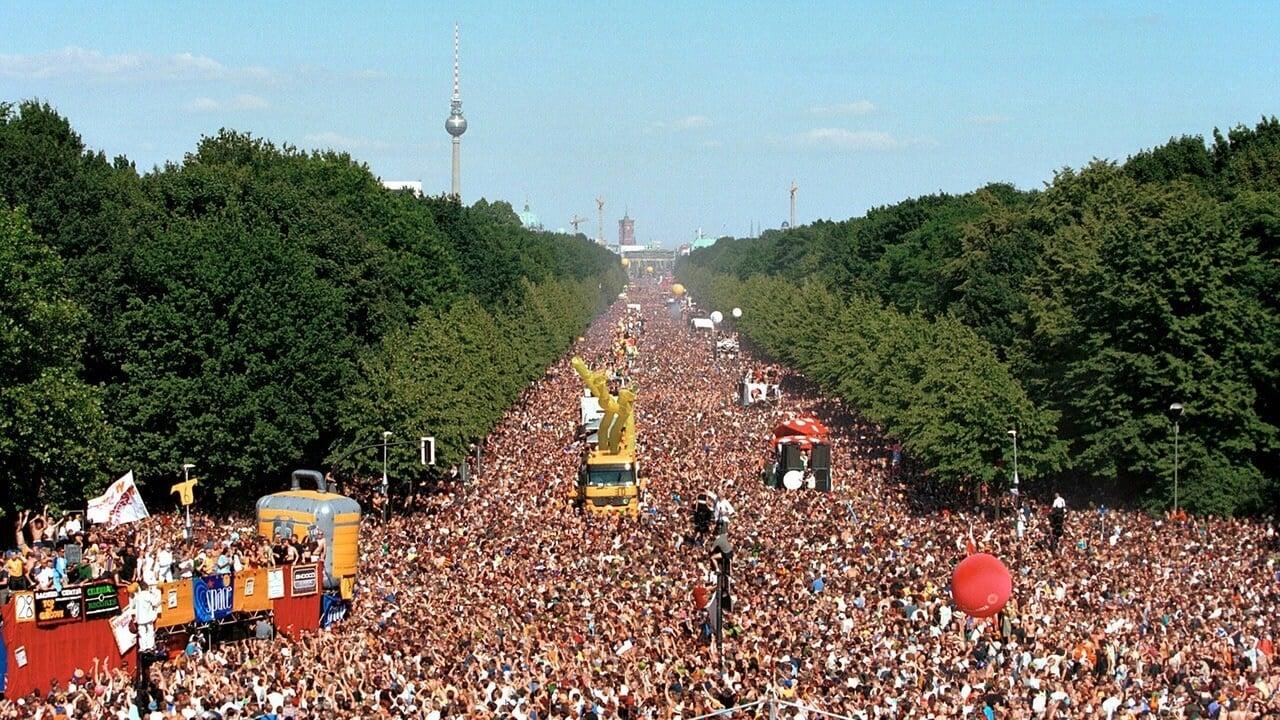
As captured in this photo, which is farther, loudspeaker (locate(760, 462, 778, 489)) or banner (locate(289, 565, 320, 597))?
loudspeaker (locate(760, 462, 778, 489))

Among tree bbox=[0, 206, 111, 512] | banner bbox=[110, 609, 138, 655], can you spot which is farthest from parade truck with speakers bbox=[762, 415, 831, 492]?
banner bbox=[110, 609, 138, 655]

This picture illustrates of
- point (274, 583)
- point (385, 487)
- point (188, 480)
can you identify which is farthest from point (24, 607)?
point (385, 487)

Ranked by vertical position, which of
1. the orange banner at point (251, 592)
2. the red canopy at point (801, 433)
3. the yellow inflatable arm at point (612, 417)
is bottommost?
the orange banner at point (251, 592)

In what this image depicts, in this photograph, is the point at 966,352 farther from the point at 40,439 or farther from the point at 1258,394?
the point at 40,439

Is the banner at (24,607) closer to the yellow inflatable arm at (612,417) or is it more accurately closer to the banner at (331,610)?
the banner at (331,610)

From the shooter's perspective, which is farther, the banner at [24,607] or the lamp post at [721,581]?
the lamp post at [721,581]

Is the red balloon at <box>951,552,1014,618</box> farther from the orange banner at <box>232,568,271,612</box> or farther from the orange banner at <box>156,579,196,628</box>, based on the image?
the orange banner at <box>156,579,196,628</box>

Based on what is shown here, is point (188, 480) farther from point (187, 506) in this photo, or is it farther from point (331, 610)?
point (331, 610)

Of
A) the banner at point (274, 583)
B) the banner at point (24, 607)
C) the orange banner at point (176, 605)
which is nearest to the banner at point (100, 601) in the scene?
the banner at point (24, 607)
